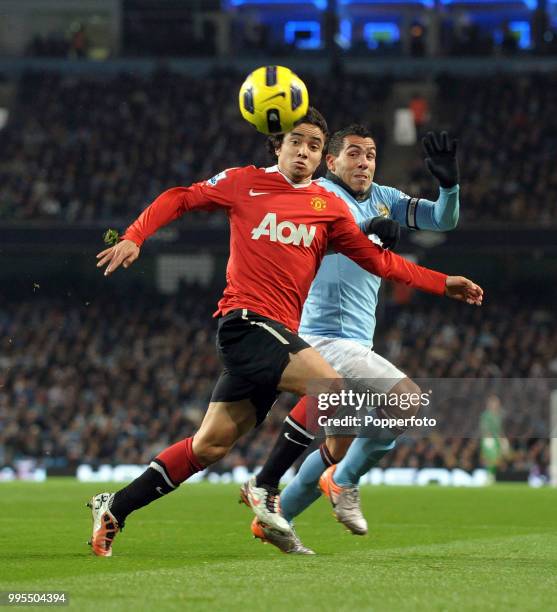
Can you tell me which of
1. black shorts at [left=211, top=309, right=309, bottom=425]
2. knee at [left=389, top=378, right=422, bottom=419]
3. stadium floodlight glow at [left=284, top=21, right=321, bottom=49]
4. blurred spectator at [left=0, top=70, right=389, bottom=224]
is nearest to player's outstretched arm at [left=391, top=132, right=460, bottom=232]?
knee at [left=389, top=378, right=422, bottom=419]

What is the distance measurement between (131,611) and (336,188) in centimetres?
421

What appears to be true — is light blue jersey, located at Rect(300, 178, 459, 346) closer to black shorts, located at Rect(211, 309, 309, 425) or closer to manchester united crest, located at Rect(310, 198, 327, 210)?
manchester united crest, located at Rect(310, 198, 327, 210)

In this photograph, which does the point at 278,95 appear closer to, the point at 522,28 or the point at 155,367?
the point at 155,367

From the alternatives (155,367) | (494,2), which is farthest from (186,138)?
(494,2)

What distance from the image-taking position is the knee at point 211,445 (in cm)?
641

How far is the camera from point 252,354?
6.36m

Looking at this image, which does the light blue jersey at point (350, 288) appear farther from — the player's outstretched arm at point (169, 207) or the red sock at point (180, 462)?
the red sock at point (180, 462)

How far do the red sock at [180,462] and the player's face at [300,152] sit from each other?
1468mm

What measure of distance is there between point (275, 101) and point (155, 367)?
1975 cm

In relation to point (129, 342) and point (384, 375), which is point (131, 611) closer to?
point (384, 375)

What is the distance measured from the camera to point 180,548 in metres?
7.46

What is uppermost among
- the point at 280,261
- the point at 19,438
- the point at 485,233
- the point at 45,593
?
the point at 280,261

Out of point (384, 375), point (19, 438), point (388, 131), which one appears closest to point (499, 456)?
point (19, 438)

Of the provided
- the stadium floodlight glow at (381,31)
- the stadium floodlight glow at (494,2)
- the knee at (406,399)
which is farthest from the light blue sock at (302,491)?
the stadium floodlight glow at (381,31)
